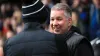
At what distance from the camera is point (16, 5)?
15.6 m

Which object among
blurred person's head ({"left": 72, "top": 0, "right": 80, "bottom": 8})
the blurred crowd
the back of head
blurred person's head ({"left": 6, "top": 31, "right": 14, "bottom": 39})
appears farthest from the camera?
blurred person's head ({"left": 6, "top": 31, "right": 14, "bottom": 39})

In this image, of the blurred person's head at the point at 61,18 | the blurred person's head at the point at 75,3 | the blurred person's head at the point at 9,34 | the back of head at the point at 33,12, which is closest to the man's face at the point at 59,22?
the blurred person's head at the point at 61,18

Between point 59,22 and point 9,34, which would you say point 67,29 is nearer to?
point 59,22

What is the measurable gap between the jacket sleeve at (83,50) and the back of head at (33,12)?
84cm

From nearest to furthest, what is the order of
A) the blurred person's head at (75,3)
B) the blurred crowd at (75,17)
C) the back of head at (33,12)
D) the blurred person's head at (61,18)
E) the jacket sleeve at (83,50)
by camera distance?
the back of head at (33,12) < the jacket sleeve at (83,50) < the blurred person's head at (61,18) < the blurred crowd at (75,17) < the blurred person's head at (75,3)

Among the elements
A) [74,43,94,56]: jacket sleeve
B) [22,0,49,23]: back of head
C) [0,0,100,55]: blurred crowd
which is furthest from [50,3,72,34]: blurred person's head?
[0,0,100,55]: blurred crowd

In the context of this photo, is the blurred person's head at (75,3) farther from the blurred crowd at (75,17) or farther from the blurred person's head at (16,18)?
the blurred person's head at (16,18)

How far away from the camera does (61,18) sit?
6.69m

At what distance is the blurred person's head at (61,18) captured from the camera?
6.60m

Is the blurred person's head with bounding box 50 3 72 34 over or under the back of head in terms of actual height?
under

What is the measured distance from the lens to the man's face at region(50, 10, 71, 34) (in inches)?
261

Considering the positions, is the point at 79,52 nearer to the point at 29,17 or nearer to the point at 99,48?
the point at 29,17

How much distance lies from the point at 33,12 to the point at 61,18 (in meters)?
1.32

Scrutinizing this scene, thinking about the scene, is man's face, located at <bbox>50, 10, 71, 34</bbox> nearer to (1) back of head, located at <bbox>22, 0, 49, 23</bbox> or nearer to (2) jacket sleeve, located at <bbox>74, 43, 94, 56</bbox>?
(2) jacket sleeve, located at <bbox>74, 43, 94, 56</bbox>
